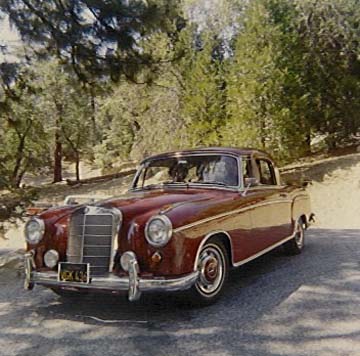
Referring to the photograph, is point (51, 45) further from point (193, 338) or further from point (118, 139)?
point (118, 139)

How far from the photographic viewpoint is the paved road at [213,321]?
3.74m

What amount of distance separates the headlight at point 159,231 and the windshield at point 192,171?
1.47 meters

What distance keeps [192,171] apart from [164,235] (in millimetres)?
1769

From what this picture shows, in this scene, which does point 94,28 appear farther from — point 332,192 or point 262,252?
point 332,192

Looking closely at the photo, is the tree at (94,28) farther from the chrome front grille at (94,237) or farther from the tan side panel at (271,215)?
the chrome front grille at (94,237)

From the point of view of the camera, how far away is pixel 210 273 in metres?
4.77

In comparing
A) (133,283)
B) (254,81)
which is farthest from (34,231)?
(254,81)

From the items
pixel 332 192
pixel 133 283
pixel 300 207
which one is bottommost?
pixel 133 283

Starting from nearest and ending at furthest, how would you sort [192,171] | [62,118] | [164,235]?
1. [164,235]
2. [192,171]
3. [62,118]

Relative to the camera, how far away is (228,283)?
5.57m

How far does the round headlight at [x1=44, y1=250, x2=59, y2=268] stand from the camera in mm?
4691

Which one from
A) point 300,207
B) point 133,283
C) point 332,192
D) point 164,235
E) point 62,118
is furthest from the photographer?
point 62,118

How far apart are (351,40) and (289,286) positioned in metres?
13.4

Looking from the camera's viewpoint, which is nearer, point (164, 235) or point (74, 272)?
point (164, 235)
